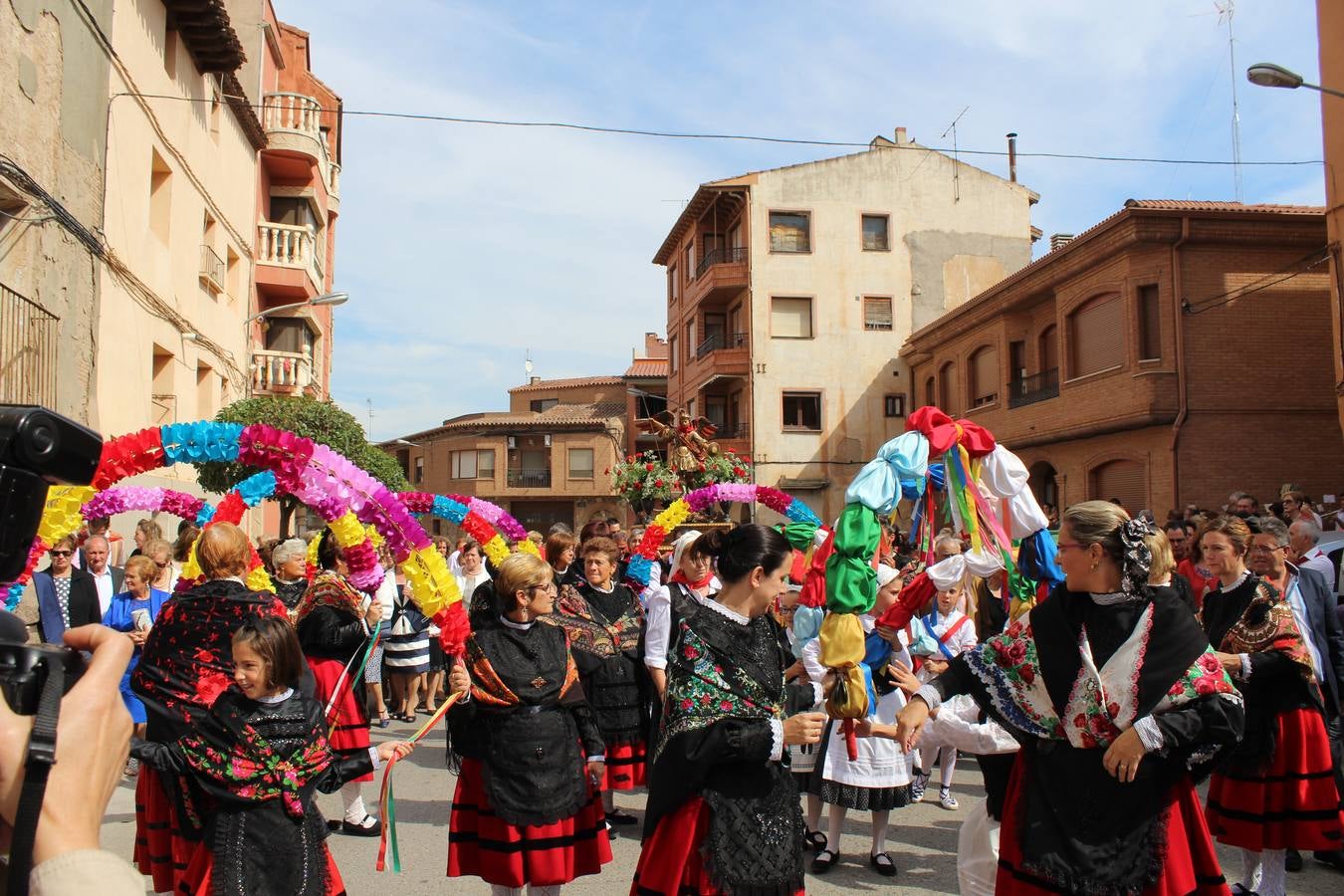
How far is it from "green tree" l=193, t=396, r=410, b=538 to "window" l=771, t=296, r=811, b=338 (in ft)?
56.3

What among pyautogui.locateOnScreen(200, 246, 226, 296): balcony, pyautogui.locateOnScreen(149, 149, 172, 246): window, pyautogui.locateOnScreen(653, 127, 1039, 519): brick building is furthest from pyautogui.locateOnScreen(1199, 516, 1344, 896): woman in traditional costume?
pyautogui.locateOnScreen(653, 127, 1039, 519): brick building

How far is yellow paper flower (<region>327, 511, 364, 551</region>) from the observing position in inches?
248

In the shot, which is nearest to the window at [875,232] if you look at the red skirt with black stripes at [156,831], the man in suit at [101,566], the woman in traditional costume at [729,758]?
the man in suit at [101,566]

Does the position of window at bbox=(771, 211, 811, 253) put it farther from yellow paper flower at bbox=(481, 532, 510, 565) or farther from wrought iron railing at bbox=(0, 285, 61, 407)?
yellow paper flower at bbox=(481, 532, 510, 565)

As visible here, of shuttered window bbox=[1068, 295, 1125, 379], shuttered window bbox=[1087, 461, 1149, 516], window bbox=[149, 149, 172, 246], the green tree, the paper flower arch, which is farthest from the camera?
shuttered window bbox=[1068, 295, 1125, 379]

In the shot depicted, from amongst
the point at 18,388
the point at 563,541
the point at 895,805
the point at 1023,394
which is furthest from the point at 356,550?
the point at 1023,394

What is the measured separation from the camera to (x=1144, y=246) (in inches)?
809

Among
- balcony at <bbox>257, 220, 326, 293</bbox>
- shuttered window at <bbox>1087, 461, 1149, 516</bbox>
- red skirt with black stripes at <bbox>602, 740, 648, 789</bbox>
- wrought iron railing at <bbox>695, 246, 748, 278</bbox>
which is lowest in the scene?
red skirt with black stripes at <bbox>602, 740, 648, 789</bbox>

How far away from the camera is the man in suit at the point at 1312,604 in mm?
6012

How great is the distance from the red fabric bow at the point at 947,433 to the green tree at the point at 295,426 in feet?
47.4

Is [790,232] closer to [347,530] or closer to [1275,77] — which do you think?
[1275,77]

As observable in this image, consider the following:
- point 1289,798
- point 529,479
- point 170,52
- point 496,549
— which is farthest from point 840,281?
point 1289,798

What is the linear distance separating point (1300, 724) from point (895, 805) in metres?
2.22

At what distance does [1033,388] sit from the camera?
25047mm
